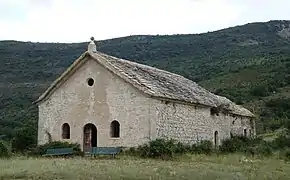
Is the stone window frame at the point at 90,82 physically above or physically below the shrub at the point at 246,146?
above

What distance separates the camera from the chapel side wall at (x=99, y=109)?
27.8 metres

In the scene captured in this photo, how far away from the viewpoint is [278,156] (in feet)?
A: 93.5

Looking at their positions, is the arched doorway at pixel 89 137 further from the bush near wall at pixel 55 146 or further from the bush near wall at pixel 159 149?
the bush near wall at pixel 159 149

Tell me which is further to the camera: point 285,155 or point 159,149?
point 285,155

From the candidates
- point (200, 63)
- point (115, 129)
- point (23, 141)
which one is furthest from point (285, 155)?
point (200, 63)

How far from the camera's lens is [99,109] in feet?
94.8

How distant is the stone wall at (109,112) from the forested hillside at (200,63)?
402 cm

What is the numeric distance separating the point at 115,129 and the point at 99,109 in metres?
1.36

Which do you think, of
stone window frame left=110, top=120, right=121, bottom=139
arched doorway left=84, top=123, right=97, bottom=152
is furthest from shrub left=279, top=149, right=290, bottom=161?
arched doorway left=84, top=123, right=97, bottom=152

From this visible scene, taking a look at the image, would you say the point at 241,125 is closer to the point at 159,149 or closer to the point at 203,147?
the point at 203,147

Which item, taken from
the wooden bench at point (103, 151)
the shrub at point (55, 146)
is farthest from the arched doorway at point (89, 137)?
the wooden bench at point (103, 151)

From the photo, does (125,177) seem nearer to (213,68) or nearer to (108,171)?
(108,171)

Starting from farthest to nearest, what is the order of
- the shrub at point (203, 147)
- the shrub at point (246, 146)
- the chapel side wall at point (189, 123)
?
1. the shrub at point (246, 146)
2. the shrub at point (203, 147)
3. the chapel side wall at point (189, 123)

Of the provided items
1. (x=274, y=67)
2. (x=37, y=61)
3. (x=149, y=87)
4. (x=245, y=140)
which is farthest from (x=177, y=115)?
(x=37, y=61)
